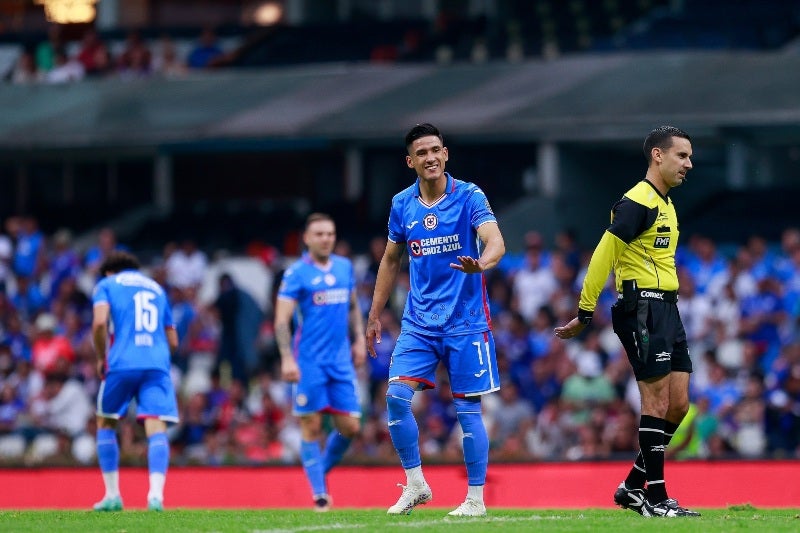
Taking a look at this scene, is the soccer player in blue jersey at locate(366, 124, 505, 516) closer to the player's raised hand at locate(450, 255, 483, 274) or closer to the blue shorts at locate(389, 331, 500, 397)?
the blue shorts at locate(389, 331, 500, 397)

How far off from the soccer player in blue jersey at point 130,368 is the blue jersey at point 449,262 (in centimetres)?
358

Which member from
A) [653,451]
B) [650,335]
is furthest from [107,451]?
[650,335]

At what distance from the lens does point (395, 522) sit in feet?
34.5

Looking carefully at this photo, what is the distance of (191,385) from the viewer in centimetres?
2314

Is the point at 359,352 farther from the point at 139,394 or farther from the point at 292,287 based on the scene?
the point at 139,394

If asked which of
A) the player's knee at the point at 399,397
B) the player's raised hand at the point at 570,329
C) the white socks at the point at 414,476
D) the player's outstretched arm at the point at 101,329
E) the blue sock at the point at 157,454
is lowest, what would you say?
the white socks at the point at 414,476

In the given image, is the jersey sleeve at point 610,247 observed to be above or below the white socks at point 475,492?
above

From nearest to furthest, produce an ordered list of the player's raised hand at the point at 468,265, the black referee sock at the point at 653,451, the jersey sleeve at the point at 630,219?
the player's raised hand at the point at 468,265, the jersey sleeve at the point at 630,219, the black referee sock at the point at 653,451

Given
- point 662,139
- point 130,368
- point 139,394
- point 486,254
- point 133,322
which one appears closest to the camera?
point 486,254

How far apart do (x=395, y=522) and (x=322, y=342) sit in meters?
4.08

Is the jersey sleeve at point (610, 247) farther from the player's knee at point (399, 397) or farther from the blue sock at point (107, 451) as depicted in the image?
the blue sock at point (107, 451)

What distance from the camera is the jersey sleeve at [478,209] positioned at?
10.6m

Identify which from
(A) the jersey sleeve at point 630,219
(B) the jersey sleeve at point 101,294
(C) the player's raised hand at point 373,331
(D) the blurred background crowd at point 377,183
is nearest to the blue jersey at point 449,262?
(C) the player's raised hand at point 373,331

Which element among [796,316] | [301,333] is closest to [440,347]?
[301,333]
